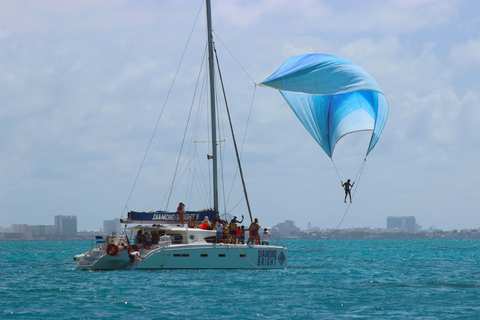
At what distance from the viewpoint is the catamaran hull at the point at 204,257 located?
23375mm

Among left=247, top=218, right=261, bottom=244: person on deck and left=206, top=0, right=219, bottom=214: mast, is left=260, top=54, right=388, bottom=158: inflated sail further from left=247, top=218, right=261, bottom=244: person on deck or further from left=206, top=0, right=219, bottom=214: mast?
left=247, top=218, right=261, bottom=244: person on deck

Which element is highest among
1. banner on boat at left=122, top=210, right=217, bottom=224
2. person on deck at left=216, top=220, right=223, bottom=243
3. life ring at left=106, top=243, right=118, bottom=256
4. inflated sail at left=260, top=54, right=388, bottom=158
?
inflated sail at left=260, top=54, right=388, bottom=158

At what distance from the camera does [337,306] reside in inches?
682

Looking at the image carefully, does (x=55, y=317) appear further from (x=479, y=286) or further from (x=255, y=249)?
(x=479, y=286)

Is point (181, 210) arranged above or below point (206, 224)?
above

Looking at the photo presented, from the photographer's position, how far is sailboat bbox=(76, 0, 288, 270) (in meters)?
23.5

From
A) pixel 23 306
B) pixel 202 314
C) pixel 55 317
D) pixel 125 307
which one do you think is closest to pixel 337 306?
pixel 202 314

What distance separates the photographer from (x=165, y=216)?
26031 mm

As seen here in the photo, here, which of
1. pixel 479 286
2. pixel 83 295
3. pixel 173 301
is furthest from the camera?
pixel 479 286

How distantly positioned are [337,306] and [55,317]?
7.39 m

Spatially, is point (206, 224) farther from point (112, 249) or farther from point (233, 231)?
point (112, 249)

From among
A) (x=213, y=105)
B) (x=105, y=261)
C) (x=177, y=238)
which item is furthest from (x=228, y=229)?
(x=213, y=105)

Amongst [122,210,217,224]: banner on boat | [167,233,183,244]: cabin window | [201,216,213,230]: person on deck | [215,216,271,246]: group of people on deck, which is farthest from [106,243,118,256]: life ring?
[215,216,271,246]: group of people on deck

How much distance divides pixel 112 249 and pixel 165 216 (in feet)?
8.76
